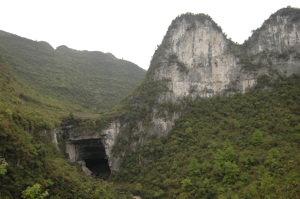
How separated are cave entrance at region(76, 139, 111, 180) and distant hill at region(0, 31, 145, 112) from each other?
686 cm

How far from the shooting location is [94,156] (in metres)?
37.2

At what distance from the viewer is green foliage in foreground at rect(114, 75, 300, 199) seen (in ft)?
63.8

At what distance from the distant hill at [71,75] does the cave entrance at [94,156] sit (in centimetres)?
686

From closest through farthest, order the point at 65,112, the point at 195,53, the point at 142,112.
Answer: the point at 65,112
the point at 142,112
the point at 195,53

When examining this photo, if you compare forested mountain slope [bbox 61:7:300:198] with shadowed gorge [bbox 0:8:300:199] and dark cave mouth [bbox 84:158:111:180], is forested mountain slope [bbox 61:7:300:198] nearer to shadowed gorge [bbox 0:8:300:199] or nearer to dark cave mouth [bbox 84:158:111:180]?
shadowed gorge [bbox 0:8:300:199]

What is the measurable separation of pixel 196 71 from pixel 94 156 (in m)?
21.1

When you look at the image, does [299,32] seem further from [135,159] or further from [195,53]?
[135,159]

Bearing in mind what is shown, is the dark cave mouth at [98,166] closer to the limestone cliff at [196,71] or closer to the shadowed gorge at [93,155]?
the shadowed gorge at [93,155]

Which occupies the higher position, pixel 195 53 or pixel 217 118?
pixel 195 53

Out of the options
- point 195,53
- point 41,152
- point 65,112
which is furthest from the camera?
point 195,53

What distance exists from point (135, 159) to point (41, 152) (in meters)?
15.7

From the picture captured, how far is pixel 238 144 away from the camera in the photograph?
26.1m

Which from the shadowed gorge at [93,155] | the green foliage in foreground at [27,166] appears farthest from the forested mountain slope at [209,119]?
the green foliage in foreground at [27,166]

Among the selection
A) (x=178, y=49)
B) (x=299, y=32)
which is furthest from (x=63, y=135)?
(x=299, y=32)
